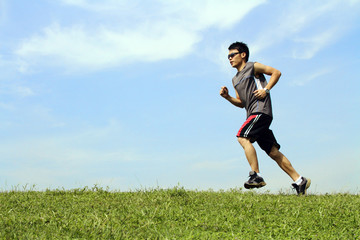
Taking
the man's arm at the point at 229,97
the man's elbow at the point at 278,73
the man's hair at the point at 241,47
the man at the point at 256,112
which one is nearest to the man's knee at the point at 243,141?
the man at the point at 256,112

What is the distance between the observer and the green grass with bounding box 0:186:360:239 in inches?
191

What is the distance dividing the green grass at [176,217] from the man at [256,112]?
873 mm

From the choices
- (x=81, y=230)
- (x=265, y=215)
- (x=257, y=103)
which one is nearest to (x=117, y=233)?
(x=81, y=230)

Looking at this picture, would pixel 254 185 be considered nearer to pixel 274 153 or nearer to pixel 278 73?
pixel 274 153

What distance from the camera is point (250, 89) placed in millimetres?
8039

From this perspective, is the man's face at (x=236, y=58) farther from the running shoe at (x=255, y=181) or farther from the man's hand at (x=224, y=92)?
the running shoe at (x=255, y=181)

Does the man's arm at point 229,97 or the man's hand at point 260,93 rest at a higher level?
the man's arm at point 229,97

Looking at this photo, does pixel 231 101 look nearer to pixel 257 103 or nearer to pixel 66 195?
pixel 257 103

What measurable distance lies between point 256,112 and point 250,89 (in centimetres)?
51

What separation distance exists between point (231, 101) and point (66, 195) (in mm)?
3805

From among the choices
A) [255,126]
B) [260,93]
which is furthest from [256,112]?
[260,93]

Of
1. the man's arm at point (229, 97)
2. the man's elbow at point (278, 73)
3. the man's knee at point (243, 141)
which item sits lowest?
the man's knee at point (243, 141)

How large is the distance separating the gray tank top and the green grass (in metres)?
1.70

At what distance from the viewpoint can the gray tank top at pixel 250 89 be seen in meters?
7.87
